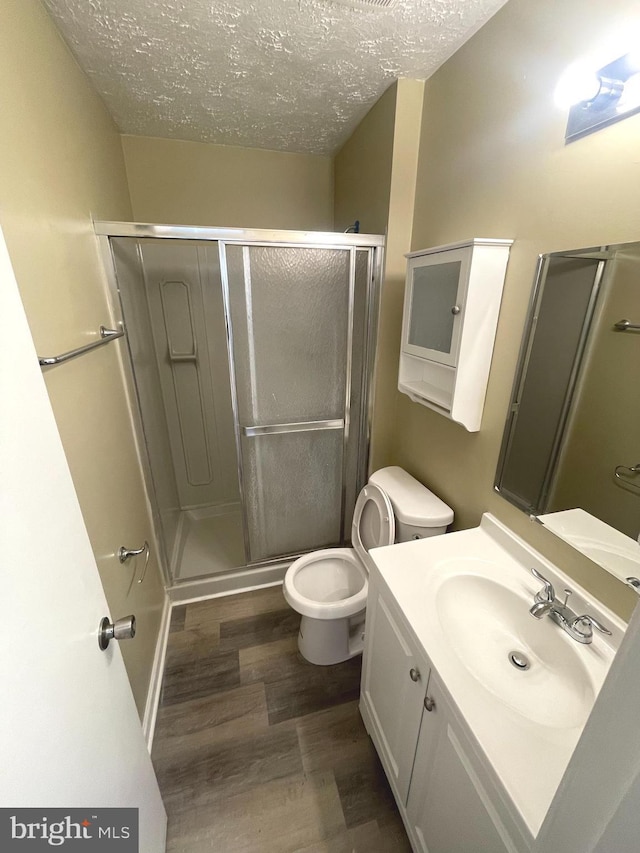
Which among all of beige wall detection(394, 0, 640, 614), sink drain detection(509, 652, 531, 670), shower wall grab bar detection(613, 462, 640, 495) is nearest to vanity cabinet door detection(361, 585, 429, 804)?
sink drain detection(509, 652, 531, 670)

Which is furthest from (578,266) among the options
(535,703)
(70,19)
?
(70,19)

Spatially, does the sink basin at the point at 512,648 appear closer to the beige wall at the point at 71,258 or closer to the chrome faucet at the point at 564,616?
the chrome faucet at the point at 564,616

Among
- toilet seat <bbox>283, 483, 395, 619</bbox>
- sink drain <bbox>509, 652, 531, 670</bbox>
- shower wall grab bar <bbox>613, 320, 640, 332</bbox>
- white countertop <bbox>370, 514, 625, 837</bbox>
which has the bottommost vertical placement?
toilet seat <bbox>283, 483, 395, 619</bbox>

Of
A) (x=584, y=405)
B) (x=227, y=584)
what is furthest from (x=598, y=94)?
(x=227, y=584)

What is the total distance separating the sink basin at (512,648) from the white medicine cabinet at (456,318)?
1.87ft

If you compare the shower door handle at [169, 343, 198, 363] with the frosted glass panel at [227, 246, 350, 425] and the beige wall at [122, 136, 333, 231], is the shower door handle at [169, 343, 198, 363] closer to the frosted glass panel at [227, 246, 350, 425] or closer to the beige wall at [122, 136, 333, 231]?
the beige wall at [122, 136, 333, 231]

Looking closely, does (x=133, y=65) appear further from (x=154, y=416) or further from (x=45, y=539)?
(x=45, y=539)

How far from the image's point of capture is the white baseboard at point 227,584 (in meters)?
2.02

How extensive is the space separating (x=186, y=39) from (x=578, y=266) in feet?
4.86

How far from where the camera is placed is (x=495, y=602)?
109 cm

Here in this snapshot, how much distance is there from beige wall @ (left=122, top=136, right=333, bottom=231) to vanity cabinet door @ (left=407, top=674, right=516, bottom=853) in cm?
245

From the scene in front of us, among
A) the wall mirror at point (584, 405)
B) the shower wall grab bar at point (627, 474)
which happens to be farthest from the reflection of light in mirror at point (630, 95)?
the shower wall grab bar at point (627, 474)

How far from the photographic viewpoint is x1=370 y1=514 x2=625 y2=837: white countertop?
2.21ft

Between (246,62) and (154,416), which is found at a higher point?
(246,62)
